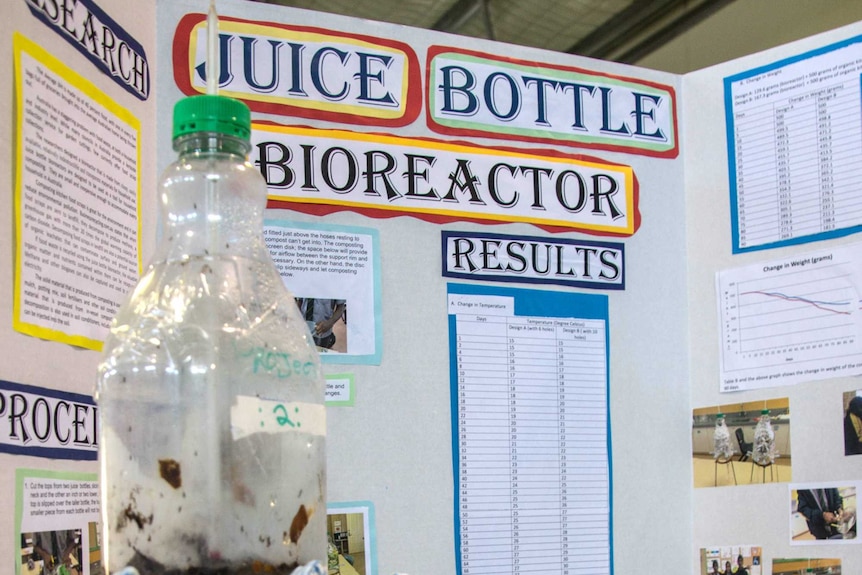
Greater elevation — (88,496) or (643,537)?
(88,496)

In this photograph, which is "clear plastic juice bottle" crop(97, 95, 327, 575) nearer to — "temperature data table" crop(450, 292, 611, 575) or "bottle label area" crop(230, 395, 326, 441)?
"bottle label area" crop(230, 395, 326, 441)

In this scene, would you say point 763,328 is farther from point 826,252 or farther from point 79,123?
point 79,123

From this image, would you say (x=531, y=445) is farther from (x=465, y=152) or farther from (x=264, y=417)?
(x=264, y=417)

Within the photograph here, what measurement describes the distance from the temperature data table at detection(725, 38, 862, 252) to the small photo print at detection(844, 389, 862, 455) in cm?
18

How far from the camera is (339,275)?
99 centimetres

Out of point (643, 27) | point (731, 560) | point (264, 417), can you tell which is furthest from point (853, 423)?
point (643, 27)

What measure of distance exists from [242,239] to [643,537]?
0.67 metres

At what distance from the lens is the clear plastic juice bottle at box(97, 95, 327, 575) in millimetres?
552

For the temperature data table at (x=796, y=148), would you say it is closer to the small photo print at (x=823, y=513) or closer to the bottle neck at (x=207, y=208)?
the small photo print at (x=823, y=513)

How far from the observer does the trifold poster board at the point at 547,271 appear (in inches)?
38.5

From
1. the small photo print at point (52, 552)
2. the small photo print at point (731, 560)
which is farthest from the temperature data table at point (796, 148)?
the small photo print at point (52, 552)

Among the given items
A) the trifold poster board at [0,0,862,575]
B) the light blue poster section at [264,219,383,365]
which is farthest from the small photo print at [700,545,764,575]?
the light blue poster section at [264,219,383,365]

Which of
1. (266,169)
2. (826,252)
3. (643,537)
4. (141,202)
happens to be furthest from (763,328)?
(141,202)

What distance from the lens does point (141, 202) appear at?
0.89 m
